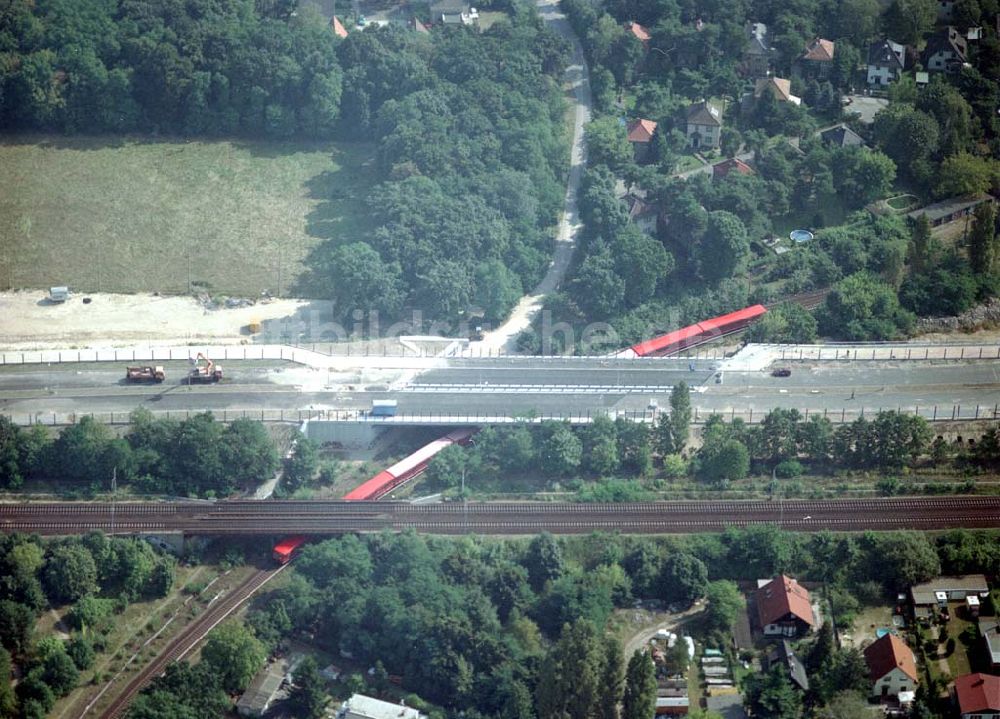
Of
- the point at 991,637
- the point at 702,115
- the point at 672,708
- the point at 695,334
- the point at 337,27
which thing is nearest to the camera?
the point at 672,708

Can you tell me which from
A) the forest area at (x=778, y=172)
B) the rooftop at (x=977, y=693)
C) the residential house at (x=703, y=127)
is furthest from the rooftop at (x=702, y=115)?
the rooftop at (x=977, y=693)

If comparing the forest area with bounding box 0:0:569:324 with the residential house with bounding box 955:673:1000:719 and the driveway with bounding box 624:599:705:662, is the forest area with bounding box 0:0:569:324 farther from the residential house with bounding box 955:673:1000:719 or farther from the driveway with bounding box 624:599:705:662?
the residential house with bounding box 955:673:1000:719

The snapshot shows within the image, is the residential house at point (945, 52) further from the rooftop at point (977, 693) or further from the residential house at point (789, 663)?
the rooftop at point (977, 693)

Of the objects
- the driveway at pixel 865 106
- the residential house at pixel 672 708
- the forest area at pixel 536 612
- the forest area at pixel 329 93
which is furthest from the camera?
the driveway at pixel 865 106

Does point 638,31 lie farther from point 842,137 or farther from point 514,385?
point 514,385

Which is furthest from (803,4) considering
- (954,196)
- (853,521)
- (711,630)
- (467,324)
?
(711,630)

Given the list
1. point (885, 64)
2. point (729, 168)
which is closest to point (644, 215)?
point (729, 168)

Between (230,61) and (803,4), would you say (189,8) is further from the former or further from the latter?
(803,4)

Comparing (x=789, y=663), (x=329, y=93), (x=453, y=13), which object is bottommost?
(x=789, y=663)
